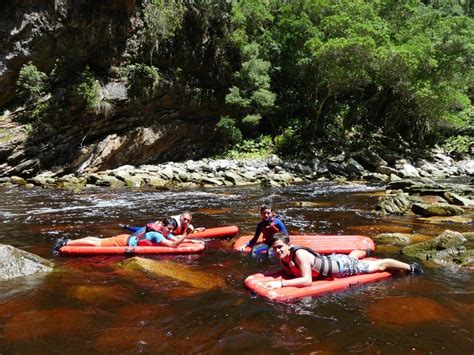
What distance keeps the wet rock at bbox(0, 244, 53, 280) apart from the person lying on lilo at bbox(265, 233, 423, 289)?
2932 millimetres

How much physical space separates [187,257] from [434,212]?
6.17 metres

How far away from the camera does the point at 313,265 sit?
4801mm

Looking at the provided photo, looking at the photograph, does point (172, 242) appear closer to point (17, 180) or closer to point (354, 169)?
point (17, 180)

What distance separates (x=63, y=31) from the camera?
19.6m

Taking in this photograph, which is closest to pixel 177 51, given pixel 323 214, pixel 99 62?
pixel 99 62

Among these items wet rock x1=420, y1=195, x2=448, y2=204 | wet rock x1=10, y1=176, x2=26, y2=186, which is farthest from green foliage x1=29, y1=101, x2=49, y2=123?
wet rock x1=420, y1=195, x2=448, y2=204

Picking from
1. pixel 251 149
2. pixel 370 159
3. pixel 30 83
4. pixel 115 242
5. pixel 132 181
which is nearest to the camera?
pixel 115 242

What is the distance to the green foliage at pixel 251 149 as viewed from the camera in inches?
938

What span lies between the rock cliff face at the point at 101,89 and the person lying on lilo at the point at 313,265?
17345 millimetres

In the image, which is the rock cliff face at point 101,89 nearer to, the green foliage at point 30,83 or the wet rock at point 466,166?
the green foliage at point 30,83

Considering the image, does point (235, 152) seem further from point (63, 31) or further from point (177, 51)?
point (63, 31)

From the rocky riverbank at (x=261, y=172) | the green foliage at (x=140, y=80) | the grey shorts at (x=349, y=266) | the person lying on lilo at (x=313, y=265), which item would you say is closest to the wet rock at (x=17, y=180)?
the rocky riverbank at (x=261, y=172)

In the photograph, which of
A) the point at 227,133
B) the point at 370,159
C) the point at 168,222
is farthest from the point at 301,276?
the point at 370,159

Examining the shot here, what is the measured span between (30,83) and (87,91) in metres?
2.46
